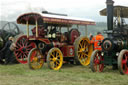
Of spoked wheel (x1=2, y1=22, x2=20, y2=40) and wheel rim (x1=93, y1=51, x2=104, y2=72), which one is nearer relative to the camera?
wheel rim (x1=93, y1=51, x2=104, y2=72)

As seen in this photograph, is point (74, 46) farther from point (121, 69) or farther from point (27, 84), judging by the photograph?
point (27, 84)

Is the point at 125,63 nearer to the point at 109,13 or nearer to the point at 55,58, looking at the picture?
the point at 109,13

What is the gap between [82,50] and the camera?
8.46 m

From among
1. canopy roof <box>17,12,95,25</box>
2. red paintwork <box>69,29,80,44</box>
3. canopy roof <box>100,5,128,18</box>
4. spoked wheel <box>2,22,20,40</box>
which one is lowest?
red paintwork <box>69,29,80,44</box>

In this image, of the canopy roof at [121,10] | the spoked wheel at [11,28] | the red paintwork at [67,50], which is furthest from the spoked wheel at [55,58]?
the spoked wheel at [11,28]

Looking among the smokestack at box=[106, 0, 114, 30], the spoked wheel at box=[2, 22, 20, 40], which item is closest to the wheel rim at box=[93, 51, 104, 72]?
the smokestack at box=[106, 0, 114, 30]

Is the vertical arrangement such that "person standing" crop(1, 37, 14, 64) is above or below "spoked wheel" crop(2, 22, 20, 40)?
below

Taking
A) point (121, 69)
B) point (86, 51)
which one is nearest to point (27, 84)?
point (121, 69)

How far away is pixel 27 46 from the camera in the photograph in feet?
30.1

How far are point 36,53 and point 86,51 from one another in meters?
2.21

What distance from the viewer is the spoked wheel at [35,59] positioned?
711 cm

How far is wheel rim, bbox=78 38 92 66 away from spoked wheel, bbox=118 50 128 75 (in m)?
2.29

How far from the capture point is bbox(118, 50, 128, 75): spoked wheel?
5809 millimetres

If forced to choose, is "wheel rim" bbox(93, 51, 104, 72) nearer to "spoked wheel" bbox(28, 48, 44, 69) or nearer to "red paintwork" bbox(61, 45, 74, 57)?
"red paintwork" bbox(61, 45, 74, 57)
